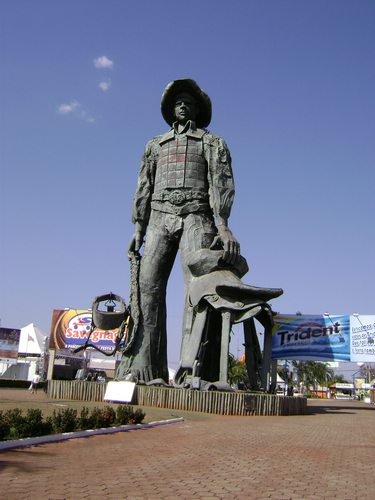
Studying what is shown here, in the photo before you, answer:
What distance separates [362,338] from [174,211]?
414 inches

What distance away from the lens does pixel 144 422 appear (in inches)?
415

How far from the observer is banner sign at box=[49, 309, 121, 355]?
43.0m

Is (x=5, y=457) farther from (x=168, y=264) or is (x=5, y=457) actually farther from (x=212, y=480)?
(x=168, y=264)

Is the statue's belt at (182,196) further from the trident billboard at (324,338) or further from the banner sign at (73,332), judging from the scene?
the banner sign at (73,332)

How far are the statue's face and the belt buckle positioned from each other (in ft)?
8.85

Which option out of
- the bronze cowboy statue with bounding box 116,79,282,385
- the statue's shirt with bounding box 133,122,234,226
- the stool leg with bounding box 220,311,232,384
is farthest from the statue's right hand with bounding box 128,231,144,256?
the stool leg with bounding box 220,311,232,384

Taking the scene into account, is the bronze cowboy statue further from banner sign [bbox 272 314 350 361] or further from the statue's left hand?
banner sign [bbox 272 314 350 361]

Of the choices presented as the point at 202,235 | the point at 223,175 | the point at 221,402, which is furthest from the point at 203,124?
the point at 221,402

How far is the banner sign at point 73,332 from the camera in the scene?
141ft

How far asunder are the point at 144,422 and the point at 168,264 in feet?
26.9

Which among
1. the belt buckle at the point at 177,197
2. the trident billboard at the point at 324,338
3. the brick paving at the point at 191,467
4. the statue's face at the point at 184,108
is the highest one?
the statue's face at the point at 184,108

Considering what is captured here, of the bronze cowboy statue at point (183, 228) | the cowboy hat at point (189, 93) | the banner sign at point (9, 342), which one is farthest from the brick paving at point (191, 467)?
the banner sign at point (9, 342)

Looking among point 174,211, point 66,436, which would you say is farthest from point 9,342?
point 66,436

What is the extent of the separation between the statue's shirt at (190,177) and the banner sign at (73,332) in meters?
26.2
